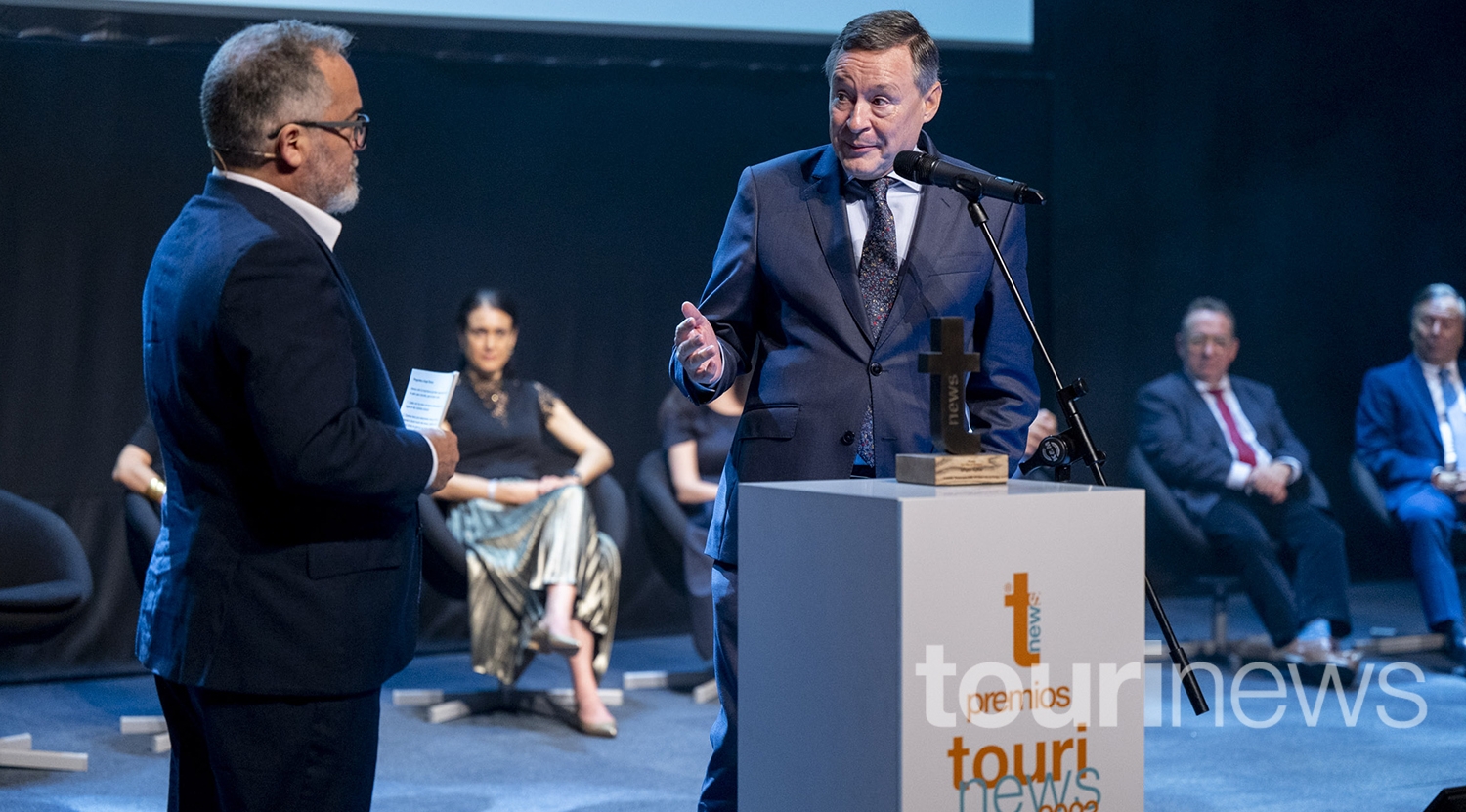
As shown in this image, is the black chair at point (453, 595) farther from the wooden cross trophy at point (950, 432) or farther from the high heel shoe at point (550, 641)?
the wooden cross trophy at point (950, 432)

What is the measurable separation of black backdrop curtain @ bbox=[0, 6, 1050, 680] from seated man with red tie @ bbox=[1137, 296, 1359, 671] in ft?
3.65

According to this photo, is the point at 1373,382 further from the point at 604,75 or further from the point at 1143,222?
the point at 604,75

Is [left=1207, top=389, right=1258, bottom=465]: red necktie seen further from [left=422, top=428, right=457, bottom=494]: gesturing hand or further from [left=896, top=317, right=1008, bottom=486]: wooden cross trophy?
[left=422, top=428, right=457, bottom=494]: gesturing hand

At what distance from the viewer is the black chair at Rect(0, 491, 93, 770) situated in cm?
357

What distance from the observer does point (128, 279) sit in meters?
5.01

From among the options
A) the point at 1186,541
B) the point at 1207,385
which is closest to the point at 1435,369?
the point at 1207,385

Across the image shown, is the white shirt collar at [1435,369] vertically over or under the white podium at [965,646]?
over

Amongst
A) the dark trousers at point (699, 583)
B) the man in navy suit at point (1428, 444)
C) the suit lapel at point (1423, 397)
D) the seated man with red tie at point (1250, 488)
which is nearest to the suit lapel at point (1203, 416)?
the seated man with red tie at point (1250, 488)

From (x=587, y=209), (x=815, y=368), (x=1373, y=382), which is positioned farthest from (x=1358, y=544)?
(x=815, y=368)

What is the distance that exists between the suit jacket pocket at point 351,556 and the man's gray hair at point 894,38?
3.32 feet

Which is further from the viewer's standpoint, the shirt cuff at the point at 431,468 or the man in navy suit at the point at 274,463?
the shirt cuff at the point at 431,468

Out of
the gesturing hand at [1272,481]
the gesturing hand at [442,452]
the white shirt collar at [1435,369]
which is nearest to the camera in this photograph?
the gesturing hand at [442,452]

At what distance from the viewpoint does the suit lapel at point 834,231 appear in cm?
211

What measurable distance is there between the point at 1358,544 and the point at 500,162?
495 cm
